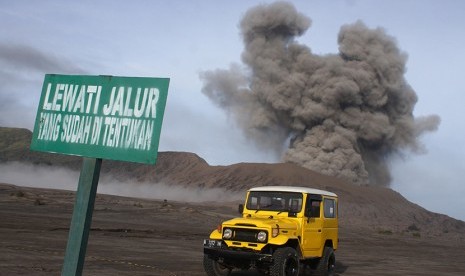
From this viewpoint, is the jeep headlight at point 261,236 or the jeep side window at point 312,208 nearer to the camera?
the jeep headlight at point 261,236

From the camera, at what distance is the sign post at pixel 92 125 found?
395 centimetres

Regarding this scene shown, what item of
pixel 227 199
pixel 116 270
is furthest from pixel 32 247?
pixel 227 199

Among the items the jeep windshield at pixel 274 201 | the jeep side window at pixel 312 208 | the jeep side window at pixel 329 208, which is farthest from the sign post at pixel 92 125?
the jeep side window at pixel 329 208

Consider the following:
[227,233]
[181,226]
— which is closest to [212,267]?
[227,233]

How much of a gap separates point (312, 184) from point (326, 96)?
54.4ft

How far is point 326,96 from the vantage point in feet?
262

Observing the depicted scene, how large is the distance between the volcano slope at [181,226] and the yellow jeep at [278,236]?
1846 mm

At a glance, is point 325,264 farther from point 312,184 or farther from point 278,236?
point 312,184

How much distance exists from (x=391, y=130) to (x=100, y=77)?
276 feet

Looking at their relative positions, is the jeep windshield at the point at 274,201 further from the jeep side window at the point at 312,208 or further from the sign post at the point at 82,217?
the sign post at the point at 82,217

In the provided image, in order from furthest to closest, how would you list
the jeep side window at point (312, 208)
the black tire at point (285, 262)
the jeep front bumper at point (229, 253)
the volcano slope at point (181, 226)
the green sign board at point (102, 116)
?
1. the volcano slope at point (181, 226)
2. the jeep side window at point (312, 208)
3. the jeep front bumper at point (229, 253)
4. the black tire at point (285, 262)
5. the green sign board at point (102, 116)

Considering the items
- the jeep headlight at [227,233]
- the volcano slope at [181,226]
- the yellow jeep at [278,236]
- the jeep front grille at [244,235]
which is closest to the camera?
the yellow jeep at [278,236]

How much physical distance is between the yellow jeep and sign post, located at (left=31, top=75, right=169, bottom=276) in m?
7.03

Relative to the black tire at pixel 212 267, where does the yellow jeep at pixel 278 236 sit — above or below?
above
